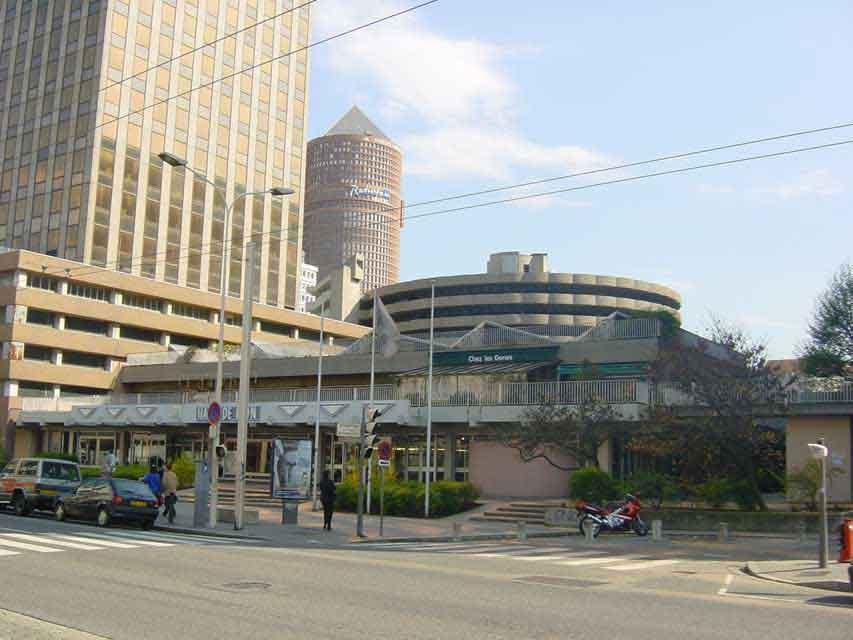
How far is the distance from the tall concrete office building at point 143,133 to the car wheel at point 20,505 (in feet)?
170

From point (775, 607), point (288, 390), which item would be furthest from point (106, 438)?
point (775, 607)

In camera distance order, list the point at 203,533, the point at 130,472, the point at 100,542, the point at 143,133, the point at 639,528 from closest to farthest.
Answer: the point at 100,542, the point at 203,533, the point at 639,528, the point at 130,472, the point at 143,133

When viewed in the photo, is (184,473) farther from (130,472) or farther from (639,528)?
(639,528)

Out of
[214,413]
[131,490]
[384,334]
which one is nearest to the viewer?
[131,490]

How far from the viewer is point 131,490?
25.8 meters

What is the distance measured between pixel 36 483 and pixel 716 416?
72.7 feet

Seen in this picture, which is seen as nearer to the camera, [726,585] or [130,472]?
[726,585]

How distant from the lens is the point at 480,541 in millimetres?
26391

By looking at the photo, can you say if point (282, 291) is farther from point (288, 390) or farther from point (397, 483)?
point (397, 483)

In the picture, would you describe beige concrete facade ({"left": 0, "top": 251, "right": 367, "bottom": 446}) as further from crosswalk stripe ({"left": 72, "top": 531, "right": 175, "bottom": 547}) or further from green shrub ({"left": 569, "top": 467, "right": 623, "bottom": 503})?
crosswalk stripe ({"left": 72, "top": 531, "right": 175, "bottom": 547})

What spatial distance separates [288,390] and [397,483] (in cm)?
1439

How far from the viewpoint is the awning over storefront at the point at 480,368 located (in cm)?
4238

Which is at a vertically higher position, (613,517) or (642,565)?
(613,517)

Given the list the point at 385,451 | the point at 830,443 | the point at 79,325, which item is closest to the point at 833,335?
the point at 830,443
